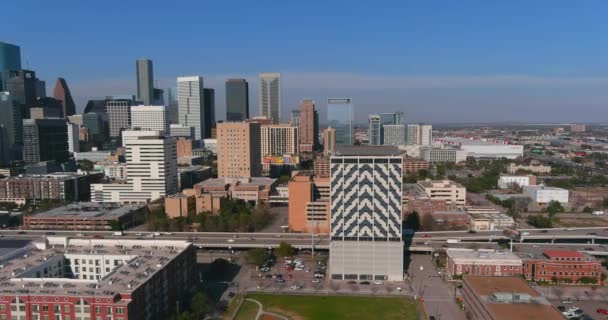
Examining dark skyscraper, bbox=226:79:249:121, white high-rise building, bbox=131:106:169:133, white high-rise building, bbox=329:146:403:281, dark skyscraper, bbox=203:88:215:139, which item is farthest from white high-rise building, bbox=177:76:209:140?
white high-rise building, bbox=329:146:403:281

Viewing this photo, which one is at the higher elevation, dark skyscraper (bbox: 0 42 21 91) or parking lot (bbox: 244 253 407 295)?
dark skyscraper (bbox: 0 42 21 91)

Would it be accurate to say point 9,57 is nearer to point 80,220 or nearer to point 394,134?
point 394,134

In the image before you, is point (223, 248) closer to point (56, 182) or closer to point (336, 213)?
point (336, 213)

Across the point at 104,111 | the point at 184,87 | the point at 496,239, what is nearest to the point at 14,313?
the point at 496,239

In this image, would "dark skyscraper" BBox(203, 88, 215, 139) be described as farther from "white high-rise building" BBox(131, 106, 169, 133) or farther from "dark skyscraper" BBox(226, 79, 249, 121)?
"white high-rise building" BBox(131, 106, 169, 133)

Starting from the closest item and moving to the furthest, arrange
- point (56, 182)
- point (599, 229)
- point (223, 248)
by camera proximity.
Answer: point (223, 248) → point (599, 229) → point (56, 182)
